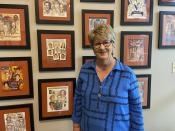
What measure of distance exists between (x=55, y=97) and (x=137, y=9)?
1.09 meters

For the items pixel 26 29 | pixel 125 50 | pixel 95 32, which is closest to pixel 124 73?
pixel 95 32

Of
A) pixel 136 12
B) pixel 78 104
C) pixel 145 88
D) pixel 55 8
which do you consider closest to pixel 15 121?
pixel 78 104

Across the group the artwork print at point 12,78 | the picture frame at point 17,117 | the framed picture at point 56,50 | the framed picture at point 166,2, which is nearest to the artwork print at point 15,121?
the picture frame at point 17,117

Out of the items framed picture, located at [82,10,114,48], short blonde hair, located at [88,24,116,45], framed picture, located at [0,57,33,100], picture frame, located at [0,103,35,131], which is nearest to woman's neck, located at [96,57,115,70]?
short blonde hair, located at [88,24,116,45]

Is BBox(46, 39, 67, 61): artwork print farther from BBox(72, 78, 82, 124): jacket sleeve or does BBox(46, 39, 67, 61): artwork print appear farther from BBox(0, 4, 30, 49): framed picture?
BBox(72, 78, 82, 124): jacket sleeve

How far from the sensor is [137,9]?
192 cm

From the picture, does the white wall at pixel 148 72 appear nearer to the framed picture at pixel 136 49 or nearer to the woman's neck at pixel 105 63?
the framed picture at pixel 136 49

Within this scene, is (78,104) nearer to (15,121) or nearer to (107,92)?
(107,92)

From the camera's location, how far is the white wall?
1758 mm

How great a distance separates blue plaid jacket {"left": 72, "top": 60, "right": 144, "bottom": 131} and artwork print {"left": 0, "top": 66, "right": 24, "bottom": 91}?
0.58m

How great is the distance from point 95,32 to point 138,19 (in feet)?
2.29

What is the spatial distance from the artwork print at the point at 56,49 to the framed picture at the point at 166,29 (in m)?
0.92

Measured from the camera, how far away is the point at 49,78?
1.82 m

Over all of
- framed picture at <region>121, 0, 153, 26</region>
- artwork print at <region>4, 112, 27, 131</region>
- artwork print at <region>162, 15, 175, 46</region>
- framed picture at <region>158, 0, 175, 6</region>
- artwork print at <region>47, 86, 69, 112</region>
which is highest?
framed picture at <region>158, 0, 175, 6</region>
